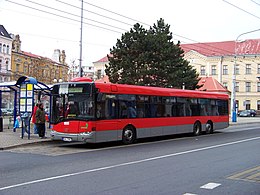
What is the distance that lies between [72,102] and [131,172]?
708 centimetres

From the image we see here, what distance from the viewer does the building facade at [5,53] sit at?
7206 cm

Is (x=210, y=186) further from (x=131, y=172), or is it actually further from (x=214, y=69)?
(x=214, y=69)

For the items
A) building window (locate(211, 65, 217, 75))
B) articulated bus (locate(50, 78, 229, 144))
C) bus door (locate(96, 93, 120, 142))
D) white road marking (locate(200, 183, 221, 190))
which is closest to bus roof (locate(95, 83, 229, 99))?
articulated bus (locate(50, 78, 229, 144))

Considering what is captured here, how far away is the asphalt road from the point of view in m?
8.13

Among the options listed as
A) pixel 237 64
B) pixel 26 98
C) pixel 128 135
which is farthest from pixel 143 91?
pixel 237 64

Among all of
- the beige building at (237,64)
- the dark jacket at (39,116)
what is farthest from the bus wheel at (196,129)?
the beige building at (237,64)

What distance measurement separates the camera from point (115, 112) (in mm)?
17359

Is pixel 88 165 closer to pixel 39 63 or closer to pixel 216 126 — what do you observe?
pixel 216 126

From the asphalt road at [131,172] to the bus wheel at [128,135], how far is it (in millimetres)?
2690

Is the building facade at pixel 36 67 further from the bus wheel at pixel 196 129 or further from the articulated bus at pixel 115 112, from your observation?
the articulated bus at pixel 115 112

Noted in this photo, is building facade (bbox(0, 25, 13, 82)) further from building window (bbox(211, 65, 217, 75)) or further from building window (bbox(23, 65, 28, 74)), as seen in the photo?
building window (bbox(211, 65, 217, 75))

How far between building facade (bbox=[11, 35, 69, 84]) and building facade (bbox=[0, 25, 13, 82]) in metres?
0.86

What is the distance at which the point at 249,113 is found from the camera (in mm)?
74312

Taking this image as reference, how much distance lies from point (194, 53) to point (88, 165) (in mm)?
76707
